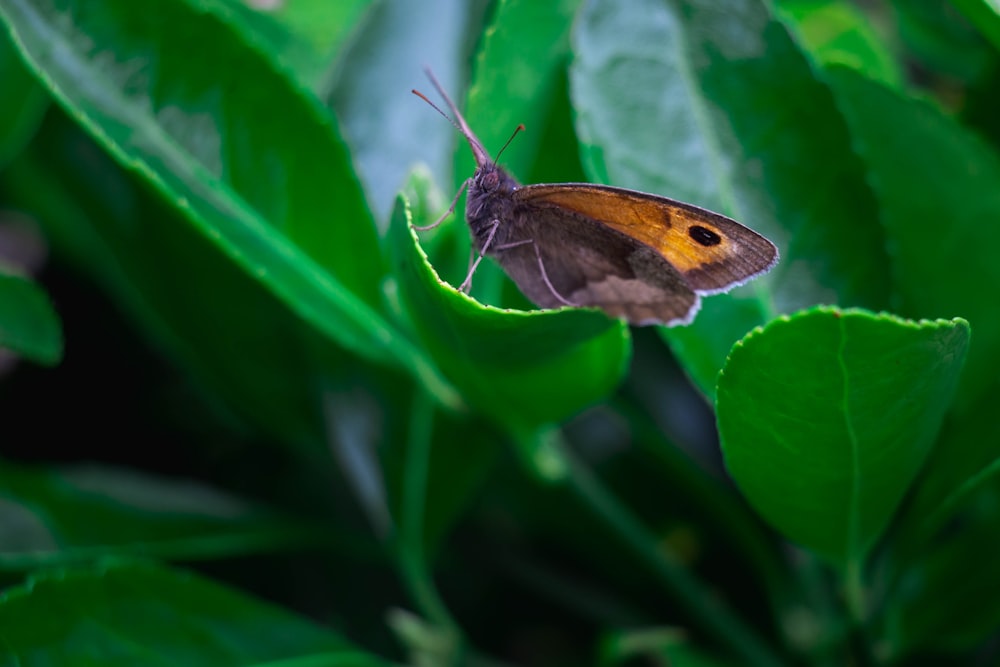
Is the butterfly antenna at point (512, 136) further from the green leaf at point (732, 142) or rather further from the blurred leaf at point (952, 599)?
the blurred leaf at point (952, 599)

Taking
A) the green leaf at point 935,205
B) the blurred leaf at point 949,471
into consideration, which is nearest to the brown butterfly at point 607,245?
the green leaf at point 935,205

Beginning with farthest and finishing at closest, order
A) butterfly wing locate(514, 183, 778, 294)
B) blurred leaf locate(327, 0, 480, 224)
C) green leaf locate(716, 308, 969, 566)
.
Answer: blurred leaf locate(327, 0, 480, 224) → butterfly wing locate(514, 183, 778, 294) → green leaf locate(716, 308, 969, 566)

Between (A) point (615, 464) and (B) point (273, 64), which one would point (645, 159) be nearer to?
(B) point (273, 64)

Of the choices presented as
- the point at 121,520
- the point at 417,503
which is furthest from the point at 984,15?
the point at 121,520

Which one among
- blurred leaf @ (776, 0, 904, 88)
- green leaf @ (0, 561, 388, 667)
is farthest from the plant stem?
blurred leaf @ (776, 0, 904, 88)

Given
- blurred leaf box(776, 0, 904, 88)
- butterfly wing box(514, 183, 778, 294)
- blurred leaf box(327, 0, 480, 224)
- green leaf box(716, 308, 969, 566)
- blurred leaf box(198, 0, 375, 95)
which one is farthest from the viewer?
blurred leaf box(776, 0, 904, 88)

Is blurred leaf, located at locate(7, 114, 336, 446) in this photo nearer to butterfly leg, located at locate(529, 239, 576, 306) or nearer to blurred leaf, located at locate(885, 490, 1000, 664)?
butterfly leg, located at locate(529, 239, 576, 306)

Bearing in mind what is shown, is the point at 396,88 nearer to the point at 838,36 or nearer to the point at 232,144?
the point at 232,144

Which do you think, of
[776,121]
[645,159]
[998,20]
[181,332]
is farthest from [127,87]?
[998,20]
